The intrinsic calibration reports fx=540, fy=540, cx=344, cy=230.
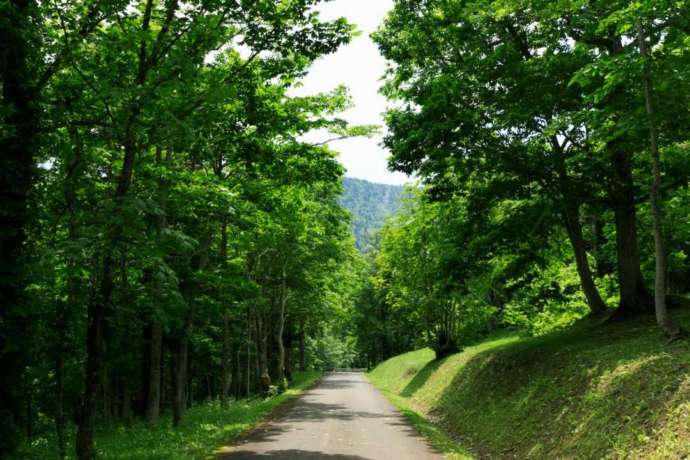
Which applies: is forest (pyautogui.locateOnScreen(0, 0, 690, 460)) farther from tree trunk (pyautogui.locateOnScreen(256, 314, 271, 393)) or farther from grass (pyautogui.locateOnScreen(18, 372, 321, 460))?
tree trunk (pyautogui.locateOnScreen(256, 314, 271, 393))

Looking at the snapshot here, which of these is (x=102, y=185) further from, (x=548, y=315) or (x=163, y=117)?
(x=548, y=315)

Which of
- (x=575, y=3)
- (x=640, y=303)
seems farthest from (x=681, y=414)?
(x=640, y=303)

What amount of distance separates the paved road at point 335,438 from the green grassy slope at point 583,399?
1.64 m

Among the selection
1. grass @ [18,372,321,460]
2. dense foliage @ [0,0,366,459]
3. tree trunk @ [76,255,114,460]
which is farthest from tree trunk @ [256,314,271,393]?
tree trunk @ [76,255,114,460]

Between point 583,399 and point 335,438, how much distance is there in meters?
6.32

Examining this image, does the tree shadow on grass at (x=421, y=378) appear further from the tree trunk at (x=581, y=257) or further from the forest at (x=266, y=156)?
the tree trunk at (x=581, y=257)

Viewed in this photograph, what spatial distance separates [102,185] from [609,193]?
13.6m

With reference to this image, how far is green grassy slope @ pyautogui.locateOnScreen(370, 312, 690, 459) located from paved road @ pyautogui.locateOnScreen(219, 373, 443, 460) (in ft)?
5.39

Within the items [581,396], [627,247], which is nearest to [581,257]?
[627,247]

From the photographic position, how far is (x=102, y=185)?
13734 millimetres

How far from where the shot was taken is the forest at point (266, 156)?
28.0ft

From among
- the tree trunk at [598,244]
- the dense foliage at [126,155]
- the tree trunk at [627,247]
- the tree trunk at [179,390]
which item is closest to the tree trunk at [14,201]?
the dense foliage at [126,155]

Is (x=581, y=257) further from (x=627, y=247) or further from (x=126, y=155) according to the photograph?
(x=126, y=155)

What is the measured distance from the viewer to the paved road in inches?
451
